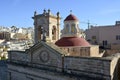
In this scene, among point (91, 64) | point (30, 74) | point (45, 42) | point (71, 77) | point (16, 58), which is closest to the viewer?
point (91, 64)

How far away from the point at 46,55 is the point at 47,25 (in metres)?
7.18

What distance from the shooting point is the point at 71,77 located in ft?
45.2

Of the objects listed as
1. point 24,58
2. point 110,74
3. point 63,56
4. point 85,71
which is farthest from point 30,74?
point 110,74

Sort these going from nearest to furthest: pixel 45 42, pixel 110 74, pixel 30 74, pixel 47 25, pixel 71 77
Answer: pixel 110 74, pixel 71 77, pixel 45 42, pixel 30 74, pixel 47 25

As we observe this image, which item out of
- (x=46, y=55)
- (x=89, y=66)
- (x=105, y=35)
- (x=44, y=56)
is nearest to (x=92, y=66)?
(x=89, y=66)

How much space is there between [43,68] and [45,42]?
83.6 inches

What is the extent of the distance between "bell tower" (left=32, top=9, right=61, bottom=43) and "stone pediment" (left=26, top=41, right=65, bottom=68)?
5.68 m

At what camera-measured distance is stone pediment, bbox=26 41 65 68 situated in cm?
1472

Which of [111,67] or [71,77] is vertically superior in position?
[111,67]

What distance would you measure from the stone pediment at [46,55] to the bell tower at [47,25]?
18.7ft

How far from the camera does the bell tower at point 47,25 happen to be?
882 inches

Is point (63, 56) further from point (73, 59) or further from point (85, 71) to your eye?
point (85, 71)

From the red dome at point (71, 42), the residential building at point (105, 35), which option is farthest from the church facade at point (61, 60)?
the residential building at point (105, 35)

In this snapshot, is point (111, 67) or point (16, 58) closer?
point (111, 67)
